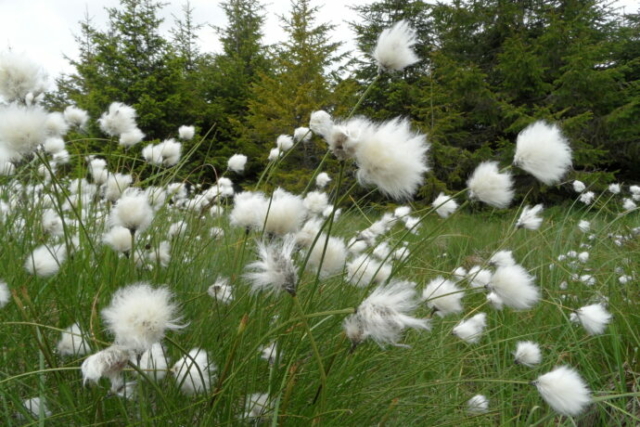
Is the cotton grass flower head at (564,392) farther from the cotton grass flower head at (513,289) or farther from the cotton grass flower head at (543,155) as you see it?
the cotton grass flower head at (543,155)

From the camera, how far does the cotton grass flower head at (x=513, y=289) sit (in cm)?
121

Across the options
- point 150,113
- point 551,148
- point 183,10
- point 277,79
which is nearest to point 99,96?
A: point 150,113

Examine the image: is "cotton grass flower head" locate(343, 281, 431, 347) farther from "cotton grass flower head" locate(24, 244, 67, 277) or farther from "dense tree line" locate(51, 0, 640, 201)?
"dense tree line" locate(51, 0, 640, 201)

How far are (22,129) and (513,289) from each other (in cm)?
126

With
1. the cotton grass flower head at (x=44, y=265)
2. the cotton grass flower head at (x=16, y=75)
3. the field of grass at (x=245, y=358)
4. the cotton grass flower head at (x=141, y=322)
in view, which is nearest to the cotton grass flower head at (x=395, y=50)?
the field of grass at (x=245, y=358)

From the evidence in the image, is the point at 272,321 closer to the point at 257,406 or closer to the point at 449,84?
the point at 257,406

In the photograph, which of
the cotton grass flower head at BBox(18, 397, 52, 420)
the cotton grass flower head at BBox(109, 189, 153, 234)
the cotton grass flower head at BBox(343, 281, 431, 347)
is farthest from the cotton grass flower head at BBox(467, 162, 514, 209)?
the cotton grass flower head at BBox(18, 397, 52, 420)

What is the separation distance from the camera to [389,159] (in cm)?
84

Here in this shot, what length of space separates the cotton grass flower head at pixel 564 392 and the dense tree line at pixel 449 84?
706cm

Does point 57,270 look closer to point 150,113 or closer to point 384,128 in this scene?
point 384,128

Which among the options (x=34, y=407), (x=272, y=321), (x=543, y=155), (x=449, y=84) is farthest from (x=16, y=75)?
(x=449, y=84)

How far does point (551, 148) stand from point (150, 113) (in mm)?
11898

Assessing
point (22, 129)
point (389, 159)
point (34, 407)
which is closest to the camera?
point (389, 159)

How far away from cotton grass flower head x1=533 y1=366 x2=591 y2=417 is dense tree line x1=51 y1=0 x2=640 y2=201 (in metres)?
7.06
